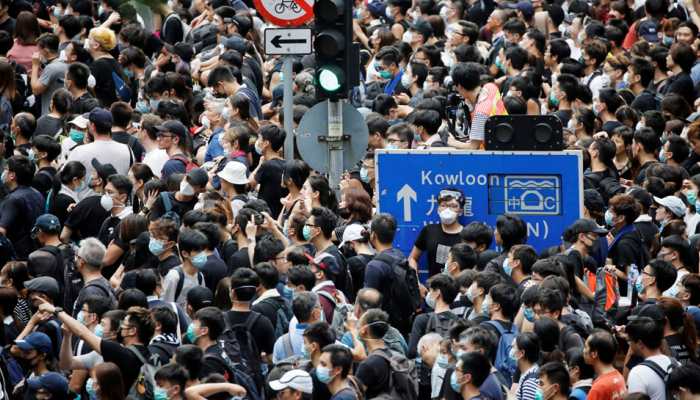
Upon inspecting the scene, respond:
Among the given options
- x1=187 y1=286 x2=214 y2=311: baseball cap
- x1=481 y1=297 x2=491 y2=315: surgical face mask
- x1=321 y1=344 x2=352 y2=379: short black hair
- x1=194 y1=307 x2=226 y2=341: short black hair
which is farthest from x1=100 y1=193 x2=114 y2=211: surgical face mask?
x1=321 y1=344 x2=352 y2=379: short black hair

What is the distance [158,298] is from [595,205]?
423cm

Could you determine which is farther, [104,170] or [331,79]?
[104,170]

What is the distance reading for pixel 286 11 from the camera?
15.0 meters

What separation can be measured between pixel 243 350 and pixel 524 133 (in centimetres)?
405

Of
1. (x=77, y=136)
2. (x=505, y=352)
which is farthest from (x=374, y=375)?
(x=77, y=136)

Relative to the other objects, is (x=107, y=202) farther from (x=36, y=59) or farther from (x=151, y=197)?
(x=36, y=59)

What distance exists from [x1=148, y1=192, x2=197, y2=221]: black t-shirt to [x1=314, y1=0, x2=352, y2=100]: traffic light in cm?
148

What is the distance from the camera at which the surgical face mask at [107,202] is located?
13.9m

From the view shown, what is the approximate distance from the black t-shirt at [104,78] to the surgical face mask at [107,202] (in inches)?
179

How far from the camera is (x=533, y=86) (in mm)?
18453

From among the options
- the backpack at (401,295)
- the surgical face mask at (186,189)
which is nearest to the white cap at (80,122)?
the surgical face mask at (186,189)

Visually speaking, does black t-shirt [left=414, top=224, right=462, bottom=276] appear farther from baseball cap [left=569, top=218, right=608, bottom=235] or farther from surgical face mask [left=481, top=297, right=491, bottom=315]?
surgical face mask [left=481, top=297, right=491, bottom=315]

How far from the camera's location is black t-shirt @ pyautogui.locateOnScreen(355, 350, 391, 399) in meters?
10.4

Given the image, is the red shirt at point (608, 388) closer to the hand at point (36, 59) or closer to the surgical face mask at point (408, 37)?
the hand at point (36, 59)
